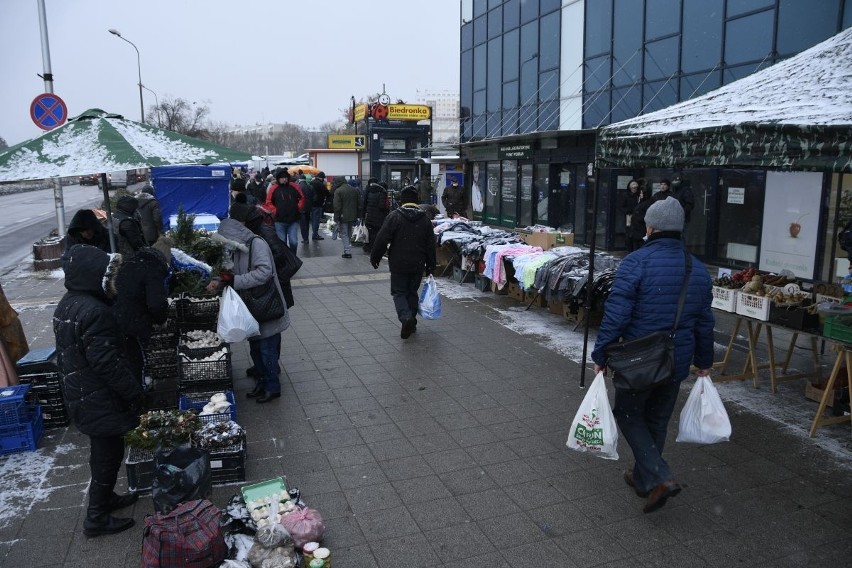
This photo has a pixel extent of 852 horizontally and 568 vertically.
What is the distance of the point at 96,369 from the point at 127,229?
11.8ft

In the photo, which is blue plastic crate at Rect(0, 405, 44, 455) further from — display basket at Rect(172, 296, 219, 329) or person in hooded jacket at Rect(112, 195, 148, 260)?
person in hooded jacket at Rect(112, 195, 148, 260)

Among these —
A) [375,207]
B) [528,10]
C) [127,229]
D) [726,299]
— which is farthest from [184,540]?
[528,10]

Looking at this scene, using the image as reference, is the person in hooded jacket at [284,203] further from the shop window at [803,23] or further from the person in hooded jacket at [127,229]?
the shop window at [803,23]

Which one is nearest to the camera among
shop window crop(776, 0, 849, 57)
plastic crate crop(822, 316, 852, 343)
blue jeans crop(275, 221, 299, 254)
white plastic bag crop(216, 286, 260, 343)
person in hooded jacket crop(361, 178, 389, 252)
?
plastic crate crop(822, 316, 852, 343)

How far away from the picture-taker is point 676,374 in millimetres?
4070

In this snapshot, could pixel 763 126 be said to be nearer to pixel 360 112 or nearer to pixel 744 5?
pixel 744 5

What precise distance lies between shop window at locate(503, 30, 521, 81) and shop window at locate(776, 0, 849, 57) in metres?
10.2

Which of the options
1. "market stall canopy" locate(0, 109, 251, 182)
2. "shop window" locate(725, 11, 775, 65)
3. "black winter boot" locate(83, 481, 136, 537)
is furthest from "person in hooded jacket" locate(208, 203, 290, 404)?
"shop window" locate(725, 11, 775, 65)

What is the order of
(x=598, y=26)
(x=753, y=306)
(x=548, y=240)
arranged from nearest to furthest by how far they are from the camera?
(x=753, y=306), (x=548, y=240), (x=598, y=26)

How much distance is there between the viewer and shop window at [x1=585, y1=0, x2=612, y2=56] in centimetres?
1669

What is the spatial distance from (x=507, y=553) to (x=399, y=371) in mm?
3435

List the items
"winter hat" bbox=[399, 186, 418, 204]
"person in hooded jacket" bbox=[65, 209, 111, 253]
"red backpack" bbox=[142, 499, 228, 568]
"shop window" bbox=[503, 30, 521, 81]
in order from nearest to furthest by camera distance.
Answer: "red backpack" bbox=[142, 499, 228, 568], "person in hooded jacket" bbox=[65, 209, 111, 253], "winter hat" bbox=[399, 186, 418, 204], "shop window" bbox=[503, 30, 521, 81]

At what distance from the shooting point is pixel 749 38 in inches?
497

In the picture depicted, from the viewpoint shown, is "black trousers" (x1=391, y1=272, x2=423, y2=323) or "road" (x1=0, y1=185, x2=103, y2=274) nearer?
"black trousers" (x1=391, y1=272, x2=423, y2=323)
